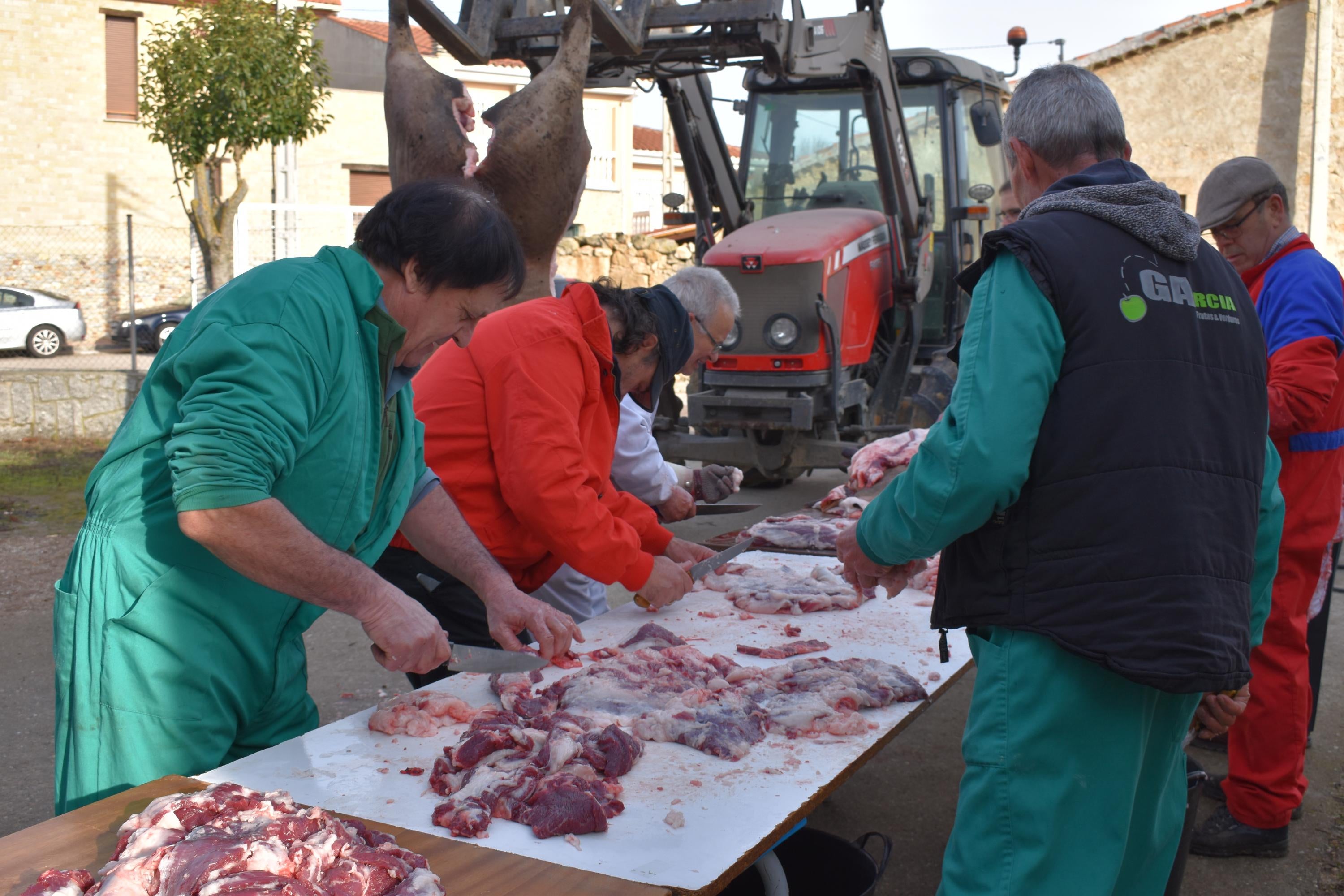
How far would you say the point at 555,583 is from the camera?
4.01 m

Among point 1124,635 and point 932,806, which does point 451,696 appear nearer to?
point 1124,635

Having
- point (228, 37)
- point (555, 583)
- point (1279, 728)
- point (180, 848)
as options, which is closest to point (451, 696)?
point (180, 848)

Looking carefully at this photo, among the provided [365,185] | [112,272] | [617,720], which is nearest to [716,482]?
[617,720]

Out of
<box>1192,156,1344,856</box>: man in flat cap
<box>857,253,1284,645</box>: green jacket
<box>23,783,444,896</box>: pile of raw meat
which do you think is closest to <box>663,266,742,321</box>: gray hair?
<box>1192,156,1344,856</box>: man in flat cap

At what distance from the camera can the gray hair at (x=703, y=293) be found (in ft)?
14.1

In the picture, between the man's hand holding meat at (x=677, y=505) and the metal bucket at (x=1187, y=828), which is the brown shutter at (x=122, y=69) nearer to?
the man's hand holding meat at (x=677, y=505)

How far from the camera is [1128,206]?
7.06ft

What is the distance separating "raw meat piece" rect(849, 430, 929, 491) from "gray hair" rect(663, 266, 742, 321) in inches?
59.5

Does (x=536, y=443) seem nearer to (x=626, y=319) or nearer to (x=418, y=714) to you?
(x=626, y=319)

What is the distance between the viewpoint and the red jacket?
3.26 metres

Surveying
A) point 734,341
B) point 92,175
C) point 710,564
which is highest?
point 92,175

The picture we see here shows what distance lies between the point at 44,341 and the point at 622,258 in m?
9.62

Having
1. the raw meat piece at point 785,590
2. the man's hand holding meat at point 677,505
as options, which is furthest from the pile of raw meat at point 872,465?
the raw meat piece at point 785,590

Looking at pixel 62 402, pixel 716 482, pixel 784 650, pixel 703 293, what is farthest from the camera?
pixel 62 402
